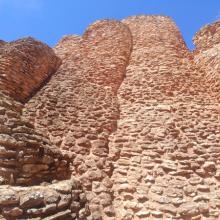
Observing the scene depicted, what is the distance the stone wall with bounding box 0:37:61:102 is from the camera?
29.0 ft

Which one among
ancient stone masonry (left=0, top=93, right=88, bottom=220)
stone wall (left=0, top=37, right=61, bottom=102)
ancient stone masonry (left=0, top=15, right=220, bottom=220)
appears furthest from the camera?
stone wall (left=0, top=37, right=61, bottom=102)

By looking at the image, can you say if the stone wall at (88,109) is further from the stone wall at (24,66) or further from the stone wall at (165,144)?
the stone wall at (24,66)

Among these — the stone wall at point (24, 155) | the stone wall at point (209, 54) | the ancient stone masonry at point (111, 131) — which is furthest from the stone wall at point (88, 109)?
the stone wall at point (209, 54)

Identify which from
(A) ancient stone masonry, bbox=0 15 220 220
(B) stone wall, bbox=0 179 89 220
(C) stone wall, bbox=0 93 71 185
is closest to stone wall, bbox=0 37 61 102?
(A) ancient stone masonry, bbox=0 15 220 220

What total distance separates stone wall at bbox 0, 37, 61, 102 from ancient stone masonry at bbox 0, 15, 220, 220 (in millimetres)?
42

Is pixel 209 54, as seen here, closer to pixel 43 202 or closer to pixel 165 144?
pixel 165 144

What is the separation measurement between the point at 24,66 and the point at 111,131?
3912 mm

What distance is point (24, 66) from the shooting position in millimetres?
9898

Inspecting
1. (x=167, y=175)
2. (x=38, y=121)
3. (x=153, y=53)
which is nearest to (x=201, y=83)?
(x=153, y=53)

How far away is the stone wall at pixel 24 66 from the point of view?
8828mm

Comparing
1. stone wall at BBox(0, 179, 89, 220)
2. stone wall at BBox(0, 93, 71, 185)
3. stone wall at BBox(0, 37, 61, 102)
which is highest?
stone wall at BBox(0, 37, 61, 102)

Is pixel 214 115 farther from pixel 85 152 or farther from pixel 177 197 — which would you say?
pixel 85 152

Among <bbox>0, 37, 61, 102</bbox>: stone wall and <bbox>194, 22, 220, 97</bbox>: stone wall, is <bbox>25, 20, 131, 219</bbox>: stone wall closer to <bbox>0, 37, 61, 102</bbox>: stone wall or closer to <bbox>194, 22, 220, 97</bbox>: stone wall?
<bbox>0, 37, 61, 102</bbox>: stone wall

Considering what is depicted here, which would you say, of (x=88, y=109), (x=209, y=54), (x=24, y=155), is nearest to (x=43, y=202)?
(x=24, y=155)
